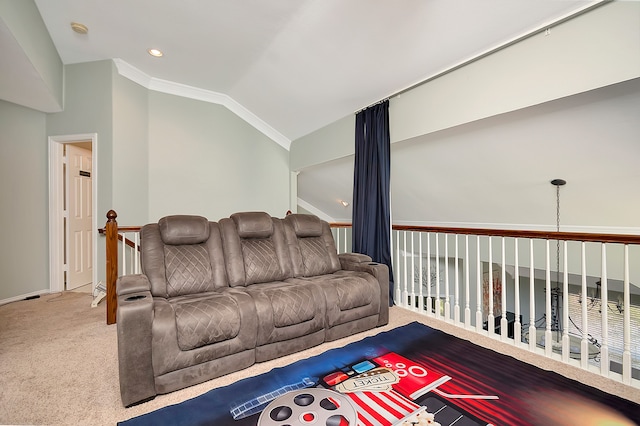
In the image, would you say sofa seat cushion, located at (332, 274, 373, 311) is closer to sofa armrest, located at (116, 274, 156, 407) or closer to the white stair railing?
the white stair railing

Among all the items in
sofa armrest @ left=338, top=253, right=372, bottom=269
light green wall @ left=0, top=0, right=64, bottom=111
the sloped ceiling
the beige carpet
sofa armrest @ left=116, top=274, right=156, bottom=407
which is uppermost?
light green wall @ left=0, top=0, right=64, bottom=111

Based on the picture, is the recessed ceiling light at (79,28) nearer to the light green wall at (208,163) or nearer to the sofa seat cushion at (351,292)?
the light green wall at (208,163)

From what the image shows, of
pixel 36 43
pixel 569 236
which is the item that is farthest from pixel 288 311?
pixel 36 43

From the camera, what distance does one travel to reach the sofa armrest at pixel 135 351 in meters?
1.70

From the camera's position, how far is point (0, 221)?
3.66m

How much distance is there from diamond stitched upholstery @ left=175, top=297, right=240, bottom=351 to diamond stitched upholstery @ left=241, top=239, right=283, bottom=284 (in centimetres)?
69

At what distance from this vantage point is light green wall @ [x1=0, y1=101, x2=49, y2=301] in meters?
3.70

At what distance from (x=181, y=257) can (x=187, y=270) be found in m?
0.12

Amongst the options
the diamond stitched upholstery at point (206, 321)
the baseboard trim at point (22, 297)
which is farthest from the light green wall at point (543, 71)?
the baseboard trim at point (22, 297)

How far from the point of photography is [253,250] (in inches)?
114

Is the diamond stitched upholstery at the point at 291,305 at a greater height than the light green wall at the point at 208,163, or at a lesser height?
lesser

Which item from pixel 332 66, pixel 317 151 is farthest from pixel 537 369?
pixel 317 151

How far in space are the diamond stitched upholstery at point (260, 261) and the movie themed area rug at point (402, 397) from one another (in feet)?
3.03

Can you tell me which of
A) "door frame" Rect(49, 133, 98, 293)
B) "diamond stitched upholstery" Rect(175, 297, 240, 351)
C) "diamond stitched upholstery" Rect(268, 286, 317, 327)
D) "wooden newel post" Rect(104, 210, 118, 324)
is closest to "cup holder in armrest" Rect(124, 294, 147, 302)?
"diamond stitched upholstery" Rect(175, 297, 240, 351)
